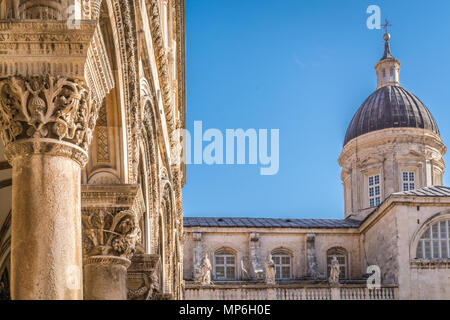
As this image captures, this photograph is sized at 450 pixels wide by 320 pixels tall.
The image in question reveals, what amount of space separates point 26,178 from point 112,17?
4.01m

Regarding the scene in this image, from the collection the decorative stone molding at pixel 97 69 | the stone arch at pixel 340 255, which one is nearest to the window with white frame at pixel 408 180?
the stone arch at pixel 340 255

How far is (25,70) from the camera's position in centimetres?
743

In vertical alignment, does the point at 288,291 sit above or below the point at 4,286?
above

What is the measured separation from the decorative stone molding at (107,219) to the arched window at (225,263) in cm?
4494

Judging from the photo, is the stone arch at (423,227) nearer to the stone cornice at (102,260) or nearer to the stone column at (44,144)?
the stone cornice at (102,260)

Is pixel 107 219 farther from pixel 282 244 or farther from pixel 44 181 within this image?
pixel 282 244

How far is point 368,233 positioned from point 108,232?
4581 cm

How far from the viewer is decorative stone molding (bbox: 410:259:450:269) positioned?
4906cm

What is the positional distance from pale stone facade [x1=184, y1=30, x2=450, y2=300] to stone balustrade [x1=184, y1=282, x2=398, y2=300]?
0.06m

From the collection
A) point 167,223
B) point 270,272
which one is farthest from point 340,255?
point 167,223

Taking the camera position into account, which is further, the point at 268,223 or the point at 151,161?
the point at 268,223

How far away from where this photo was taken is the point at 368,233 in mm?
55250
